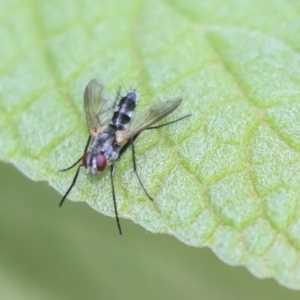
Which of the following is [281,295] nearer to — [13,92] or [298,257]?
[298,257]

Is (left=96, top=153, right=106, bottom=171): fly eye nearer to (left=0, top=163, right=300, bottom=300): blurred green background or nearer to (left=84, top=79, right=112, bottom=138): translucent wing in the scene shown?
(left=84, top=79, right=112, bottom=138): translucent wing

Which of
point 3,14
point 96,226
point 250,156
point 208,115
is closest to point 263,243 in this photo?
point 250,156

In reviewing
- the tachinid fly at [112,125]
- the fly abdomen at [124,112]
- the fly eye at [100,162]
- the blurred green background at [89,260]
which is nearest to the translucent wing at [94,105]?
the tachinid fly at [112,125]

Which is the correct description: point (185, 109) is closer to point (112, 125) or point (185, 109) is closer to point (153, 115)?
point (153, 115)

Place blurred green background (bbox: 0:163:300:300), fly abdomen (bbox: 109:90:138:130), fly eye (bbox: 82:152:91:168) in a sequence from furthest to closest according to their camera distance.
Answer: blurred green background (bbox: 0:163:300:300), fly abdomen (bbox: 109:90:138:130), fly eye (bbox: 82:152:91:168)

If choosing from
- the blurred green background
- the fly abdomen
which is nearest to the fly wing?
the fly abdomen
